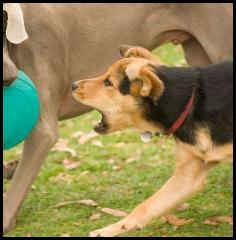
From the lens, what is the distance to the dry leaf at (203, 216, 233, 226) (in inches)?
248

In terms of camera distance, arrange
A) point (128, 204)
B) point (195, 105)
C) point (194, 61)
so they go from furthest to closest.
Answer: point (194, 61), point (128, 204), point (195, 105)

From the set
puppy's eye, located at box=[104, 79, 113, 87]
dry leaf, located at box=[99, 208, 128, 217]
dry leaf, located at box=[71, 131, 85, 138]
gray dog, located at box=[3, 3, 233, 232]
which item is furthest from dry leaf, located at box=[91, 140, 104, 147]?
puppy's eye, located at box=[104, 79, 113, 87]

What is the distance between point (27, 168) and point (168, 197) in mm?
1241

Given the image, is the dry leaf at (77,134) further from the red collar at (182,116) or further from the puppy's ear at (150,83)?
the puppy's ear at (150,83)

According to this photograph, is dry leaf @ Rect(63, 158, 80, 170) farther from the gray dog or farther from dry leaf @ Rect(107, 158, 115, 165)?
the gray dog

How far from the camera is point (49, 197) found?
7094 mm

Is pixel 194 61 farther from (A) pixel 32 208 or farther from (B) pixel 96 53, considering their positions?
(A) pixel 32 208

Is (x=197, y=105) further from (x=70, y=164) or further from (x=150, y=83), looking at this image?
(x=70, y=164)

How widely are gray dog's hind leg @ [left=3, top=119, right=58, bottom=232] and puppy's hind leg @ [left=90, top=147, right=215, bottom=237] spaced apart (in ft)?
2.98

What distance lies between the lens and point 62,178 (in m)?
7.67

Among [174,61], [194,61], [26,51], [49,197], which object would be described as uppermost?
[26,51]

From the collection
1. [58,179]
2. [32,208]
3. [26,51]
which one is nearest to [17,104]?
[26,51]

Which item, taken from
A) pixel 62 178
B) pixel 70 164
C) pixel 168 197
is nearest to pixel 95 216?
pixel 168 197

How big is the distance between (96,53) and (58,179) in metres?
1.34
